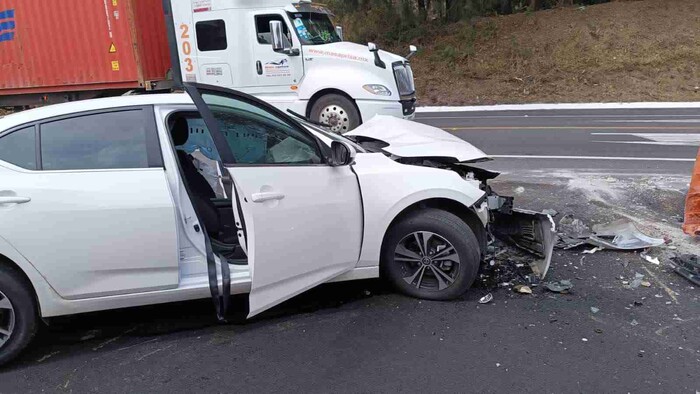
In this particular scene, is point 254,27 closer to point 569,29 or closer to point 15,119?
point 15,119

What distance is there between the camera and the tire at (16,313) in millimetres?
3229

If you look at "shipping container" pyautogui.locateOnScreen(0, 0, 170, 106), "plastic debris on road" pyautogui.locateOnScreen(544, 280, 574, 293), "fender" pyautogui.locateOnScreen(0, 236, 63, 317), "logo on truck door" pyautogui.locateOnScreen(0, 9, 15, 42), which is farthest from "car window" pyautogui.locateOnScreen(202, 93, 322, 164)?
"logo on truck door" pyautogui.locateOnScreen(0, 9, 15, 42)

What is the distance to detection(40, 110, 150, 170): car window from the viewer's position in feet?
11.1

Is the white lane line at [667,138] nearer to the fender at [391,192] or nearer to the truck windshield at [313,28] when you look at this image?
the truck windshield at [313,28]

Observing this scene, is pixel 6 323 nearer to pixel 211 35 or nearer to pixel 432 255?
pixel 432 255

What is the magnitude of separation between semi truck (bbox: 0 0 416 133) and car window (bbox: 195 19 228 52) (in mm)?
19

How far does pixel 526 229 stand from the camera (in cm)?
450

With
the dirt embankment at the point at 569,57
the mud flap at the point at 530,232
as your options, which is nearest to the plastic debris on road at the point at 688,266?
the mud flap at the point at 530,232

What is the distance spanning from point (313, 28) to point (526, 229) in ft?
23.1

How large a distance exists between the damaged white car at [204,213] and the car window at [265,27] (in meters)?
6.39

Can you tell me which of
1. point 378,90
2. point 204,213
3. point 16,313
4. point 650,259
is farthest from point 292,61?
point 16,313

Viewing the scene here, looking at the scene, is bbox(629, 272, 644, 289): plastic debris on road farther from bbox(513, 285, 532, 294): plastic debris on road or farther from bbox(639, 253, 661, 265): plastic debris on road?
bbox(513, 285, 532, 294): plastic debris on road

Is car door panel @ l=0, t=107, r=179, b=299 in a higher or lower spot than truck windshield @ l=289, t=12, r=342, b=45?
lower

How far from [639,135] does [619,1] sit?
16.5m
